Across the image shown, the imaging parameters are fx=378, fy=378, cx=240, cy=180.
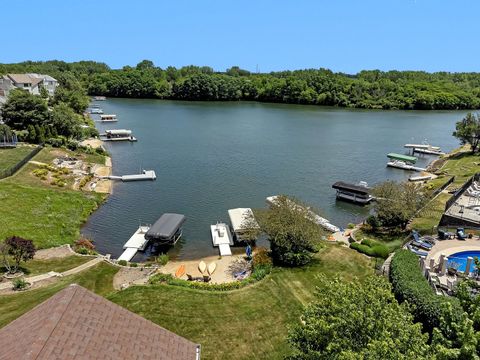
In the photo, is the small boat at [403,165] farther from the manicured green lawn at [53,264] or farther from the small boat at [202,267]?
the manicured green lawn at [53,264]

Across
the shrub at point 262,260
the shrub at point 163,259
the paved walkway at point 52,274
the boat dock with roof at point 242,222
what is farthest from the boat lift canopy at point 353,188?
the paved walkway at point 52,274

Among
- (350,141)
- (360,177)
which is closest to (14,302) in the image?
(360,177)

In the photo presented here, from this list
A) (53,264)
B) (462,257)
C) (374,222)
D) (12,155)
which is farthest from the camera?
(12,155)

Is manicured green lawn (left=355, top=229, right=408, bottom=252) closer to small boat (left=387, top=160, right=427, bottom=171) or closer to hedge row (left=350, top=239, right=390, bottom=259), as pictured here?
hedge row (left=350, top=239, right=390, bottom=259)

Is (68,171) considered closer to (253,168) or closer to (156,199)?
(156,199)

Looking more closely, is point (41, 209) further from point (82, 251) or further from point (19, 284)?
point (19, 284)

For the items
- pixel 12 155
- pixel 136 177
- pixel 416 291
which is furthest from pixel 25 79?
pixel 416 291
